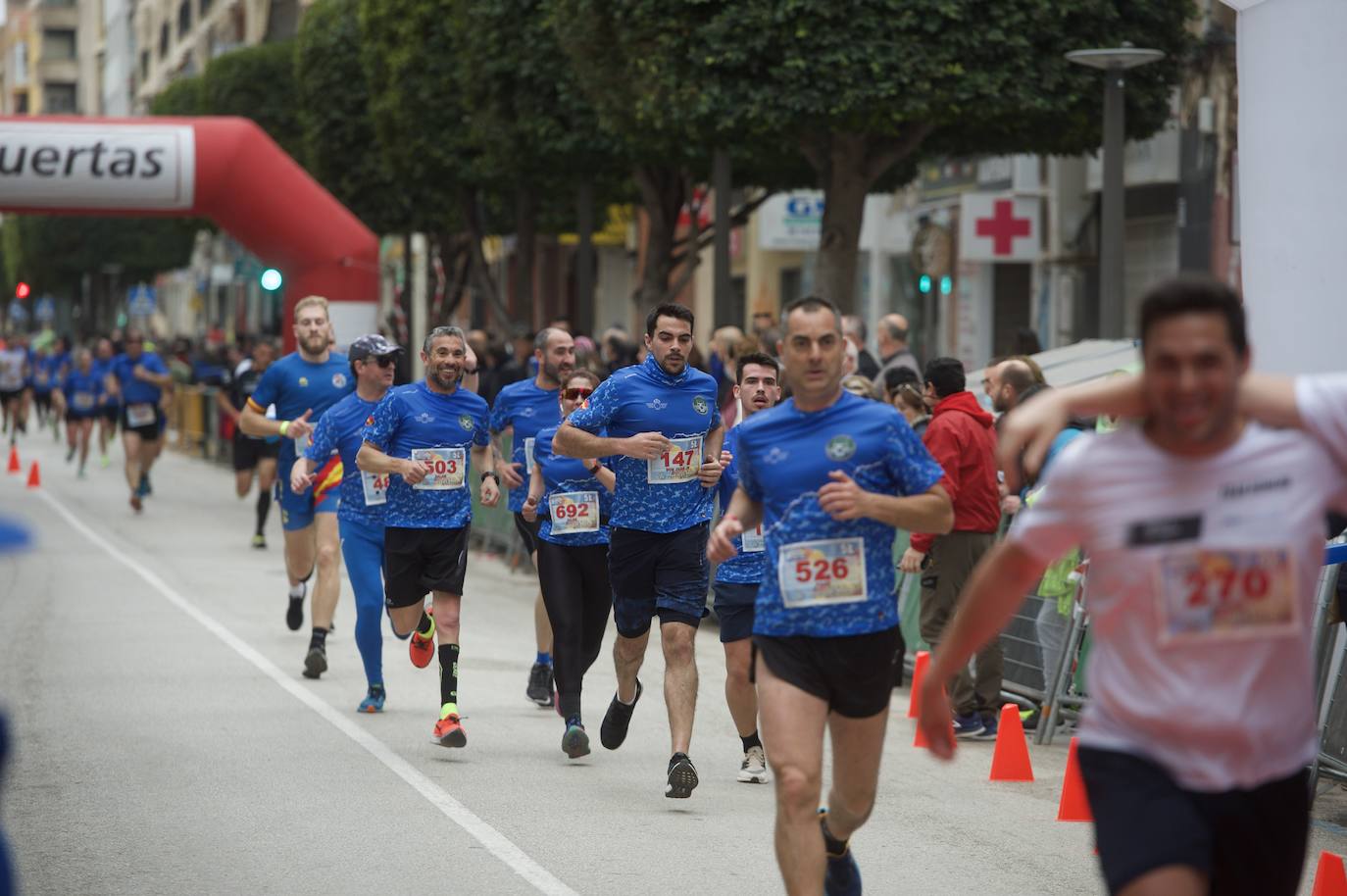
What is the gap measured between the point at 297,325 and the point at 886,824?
6.05m

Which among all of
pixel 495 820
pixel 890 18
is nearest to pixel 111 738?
pixel 495 820

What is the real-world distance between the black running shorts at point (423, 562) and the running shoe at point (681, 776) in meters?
2.02

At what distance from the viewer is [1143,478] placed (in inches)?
165

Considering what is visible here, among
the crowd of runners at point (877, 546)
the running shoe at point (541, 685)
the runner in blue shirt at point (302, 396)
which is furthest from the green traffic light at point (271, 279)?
the running shoe at point (541, 685)

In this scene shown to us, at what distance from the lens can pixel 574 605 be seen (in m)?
9.81

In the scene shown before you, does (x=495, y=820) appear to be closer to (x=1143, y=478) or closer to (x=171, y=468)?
(x=1143, y=478)

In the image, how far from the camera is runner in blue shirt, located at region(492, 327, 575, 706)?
11.3 metres

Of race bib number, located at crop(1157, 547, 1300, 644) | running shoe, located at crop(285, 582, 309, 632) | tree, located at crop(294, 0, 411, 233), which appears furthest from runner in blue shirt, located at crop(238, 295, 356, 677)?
tree, located at crop(294, 0, 411, 233)

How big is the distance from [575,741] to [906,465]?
12.1 feet

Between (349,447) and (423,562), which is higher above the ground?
(349,447)

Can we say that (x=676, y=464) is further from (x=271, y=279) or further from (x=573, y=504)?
(x=271, y=279)

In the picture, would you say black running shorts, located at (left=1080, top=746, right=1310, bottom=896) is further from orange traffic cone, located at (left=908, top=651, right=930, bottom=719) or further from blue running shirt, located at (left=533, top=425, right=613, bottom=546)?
orange traffic cone, located at (left=908, top=651, right=930, bottom=719)

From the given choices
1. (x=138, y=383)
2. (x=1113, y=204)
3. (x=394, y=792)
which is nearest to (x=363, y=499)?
(x=394, y=792)

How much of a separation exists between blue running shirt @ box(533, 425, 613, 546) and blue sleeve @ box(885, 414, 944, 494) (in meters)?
3.59
